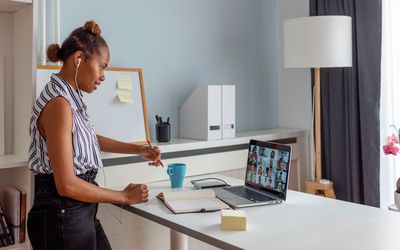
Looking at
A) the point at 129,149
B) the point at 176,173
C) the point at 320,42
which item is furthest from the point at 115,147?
the point at 320,42

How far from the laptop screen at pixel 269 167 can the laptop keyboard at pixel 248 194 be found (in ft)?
0.11

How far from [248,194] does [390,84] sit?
1.39 meters

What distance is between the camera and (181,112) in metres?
2.49

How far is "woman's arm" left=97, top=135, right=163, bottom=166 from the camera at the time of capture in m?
1.81

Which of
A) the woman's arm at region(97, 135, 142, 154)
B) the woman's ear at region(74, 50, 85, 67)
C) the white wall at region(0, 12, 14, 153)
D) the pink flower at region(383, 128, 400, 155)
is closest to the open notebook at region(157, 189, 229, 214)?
the woman's arm at region(97, 135, 142, 154)

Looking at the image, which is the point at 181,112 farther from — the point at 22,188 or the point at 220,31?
the point at 22,188

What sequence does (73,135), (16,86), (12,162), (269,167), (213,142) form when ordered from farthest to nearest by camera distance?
1. (213,142)
2. (16,86)
3. (269,167)
4. (12,162)
5. (73,135)

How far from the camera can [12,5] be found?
170cm

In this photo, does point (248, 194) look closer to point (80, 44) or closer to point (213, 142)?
point (213, 142)

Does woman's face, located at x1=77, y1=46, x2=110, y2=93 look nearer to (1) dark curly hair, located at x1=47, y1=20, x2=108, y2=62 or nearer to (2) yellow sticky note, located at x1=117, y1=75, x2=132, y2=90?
(1) dark curly hair, located at x1=47, y1=20, x2=108, y2=62

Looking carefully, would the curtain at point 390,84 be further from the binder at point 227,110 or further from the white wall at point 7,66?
the white wall at point 7,66

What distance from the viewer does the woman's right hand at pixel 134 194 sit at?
4.85 feet

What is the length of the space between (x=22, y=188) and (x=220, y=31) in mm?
1672

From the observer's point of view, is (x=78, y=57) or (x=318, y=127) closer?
(x=78, y=57)
